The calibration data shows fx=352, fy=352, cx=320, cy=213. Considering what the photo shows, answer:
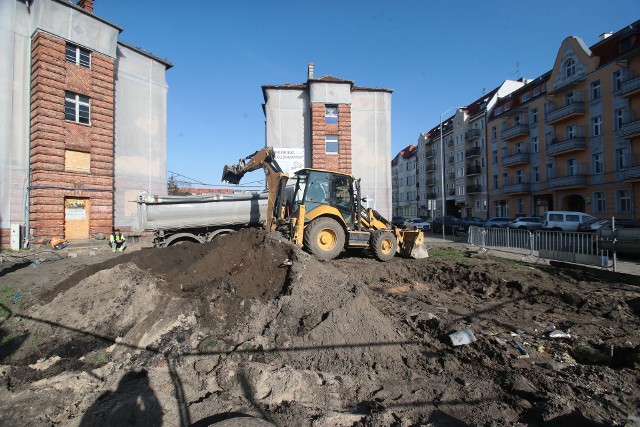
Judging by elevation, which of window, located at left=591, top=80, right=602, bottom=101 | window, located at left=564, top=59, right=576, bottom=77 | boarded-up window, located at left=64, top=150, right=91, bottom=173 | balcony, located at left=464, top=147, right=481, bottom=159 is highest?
window, located at left=564, top=59, right=576, bottom=77

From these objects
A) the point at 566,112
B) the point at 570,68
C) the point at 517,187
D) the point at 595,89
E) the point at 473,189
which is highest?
the point at 570,68

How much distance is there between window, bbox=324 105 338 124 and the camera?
22.4m

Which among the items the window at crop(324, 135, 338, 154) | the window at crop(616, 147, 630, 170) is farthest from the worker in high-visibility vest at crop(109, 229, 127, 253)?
the window at crop(616, 147, 630, 170)

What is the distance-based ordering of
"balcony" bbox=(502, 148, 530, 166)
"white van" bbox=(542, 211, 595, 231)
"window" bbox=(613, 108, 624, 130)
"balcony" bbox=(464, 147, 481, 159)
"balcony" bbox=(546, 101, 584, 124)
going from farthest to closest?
"balcony" bbox=(464, 147, 481, 159) → "balcony" bbox=(502, 148, 530, 166) → "balcony" bbox=(546, 101, 584, 124) → "window" bbox=(613, 108, 624, 130) → "white van" bbox=(542, 211, 595, 231)

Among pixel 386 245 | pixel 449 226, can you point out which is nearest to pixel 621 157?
pixel 449 226

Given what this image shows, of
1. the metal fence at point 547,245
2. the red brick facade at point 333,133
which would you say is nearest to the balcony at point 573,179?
the metal fence at point 547,245

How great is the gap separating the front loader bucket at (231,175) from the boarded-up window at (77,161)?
826 centimetres

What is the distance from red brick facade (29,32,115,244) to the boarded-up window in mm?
193

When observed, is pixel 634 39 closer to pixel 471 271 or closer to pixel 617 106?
pixel 617 106

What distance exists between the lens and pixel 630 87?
26.3m

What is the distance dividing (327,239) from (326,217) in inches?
26.6

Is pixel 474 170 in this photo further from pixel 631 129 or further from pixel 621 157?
pixel 631 129

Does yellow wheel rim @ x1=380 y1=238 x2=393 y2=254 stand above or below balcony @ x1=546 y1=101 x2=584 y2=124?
below

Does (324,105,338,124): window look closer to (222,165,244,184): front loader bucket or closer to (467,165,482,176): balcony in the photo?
(222,165,244,184): front loader bucket
